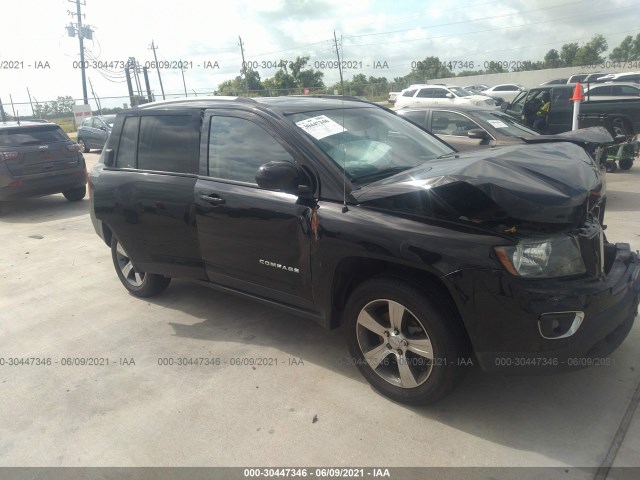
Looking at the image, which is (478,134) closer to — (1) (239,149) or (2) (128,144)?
(1) (239,149)

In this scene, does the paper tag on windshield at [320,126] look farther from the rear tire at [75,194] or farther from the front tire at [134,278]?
the rear tire at [75,194]

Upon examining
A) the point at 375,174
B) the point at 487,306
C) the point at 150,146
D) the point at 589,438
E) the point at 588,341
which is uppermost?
the point at 150,146

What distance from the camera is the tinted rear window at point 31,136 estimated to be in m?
A: 8.70

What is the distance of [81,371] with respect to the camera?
11.6 feet

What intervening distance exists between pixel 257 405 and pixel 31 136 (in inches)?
323

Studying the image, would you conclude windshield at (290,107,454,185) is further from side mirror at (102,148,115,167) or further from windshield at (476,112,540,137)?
windshield at (476,112,540,137)

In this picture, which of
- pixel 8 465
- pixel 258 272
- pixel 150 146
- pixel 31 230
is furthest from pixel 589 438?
pixel 31 230

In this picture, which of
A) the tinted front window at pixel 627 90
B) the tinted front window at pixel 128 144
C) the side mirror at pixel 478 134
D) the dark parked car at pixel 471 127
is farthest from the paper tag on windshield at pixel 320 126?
the tinted front window at pixel 627 90

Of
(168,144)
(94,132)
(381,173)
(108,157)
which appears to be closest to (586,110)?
(381,173)

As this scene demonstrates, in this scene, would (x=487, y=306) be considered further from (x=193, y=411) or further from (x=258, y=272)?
(x=193, y=411)

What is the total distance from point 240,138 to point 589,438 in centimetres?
285

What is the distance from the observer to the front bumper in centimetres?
235

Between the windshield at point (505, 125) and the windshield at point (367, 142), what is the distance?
3448 mm

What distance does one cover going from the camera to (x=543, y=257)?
94.3 inches
